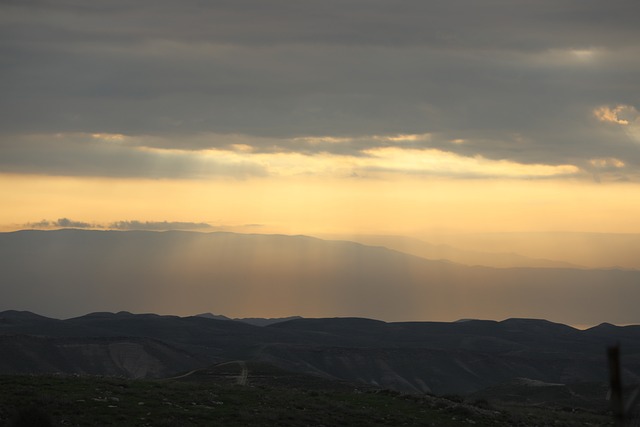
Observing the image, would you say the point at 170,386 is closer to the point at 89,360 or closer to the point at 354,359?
the point at 89,360

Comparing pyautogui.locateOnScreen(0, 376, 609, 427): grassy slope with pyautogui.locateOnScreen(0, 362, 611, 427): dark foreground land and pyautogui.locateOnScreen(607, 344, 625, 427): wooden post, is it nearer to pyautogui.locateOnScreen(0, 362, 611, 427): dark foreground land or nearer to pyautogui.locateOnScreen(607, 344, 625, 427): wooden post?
pyautogui.locateOnScreen(0, 362, 611, 427): dark foreground land

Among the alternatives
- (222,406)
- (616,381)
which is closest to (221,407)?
Result: (222,406)

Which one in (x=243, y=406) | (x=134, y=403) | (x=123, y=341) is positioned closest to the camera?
(x=134, y=403)

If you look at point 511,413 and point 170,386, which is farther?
point 511,413

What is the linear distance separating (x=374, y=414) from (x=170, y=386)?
508 inches

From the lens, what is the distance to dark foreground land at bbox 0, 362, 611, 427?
41.4 meters

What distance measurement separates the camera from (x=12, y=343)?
151875mm

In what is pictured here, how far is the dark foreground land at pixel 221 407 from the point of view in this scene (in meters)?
41.4

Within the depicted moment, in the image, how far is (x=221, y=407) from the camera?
4869 centimetres

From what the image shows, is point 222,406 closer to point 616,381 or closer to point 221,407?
point 221,407

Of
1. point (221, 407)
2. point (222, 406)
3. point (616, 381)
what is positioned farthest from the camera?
point (222, 406)

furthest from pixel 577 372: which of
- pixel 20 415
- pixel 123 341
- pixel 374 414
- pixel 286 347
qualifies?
pixel 20 415

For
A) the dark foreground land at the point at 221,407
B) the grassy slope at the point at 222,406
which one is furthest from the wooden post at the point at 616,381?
the grassy slope at the point at 222,406

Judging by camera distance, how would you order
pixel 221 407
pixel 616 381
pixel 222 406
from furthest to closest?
pixel 222 406 < pixel 221 407 < pixel 616 381
